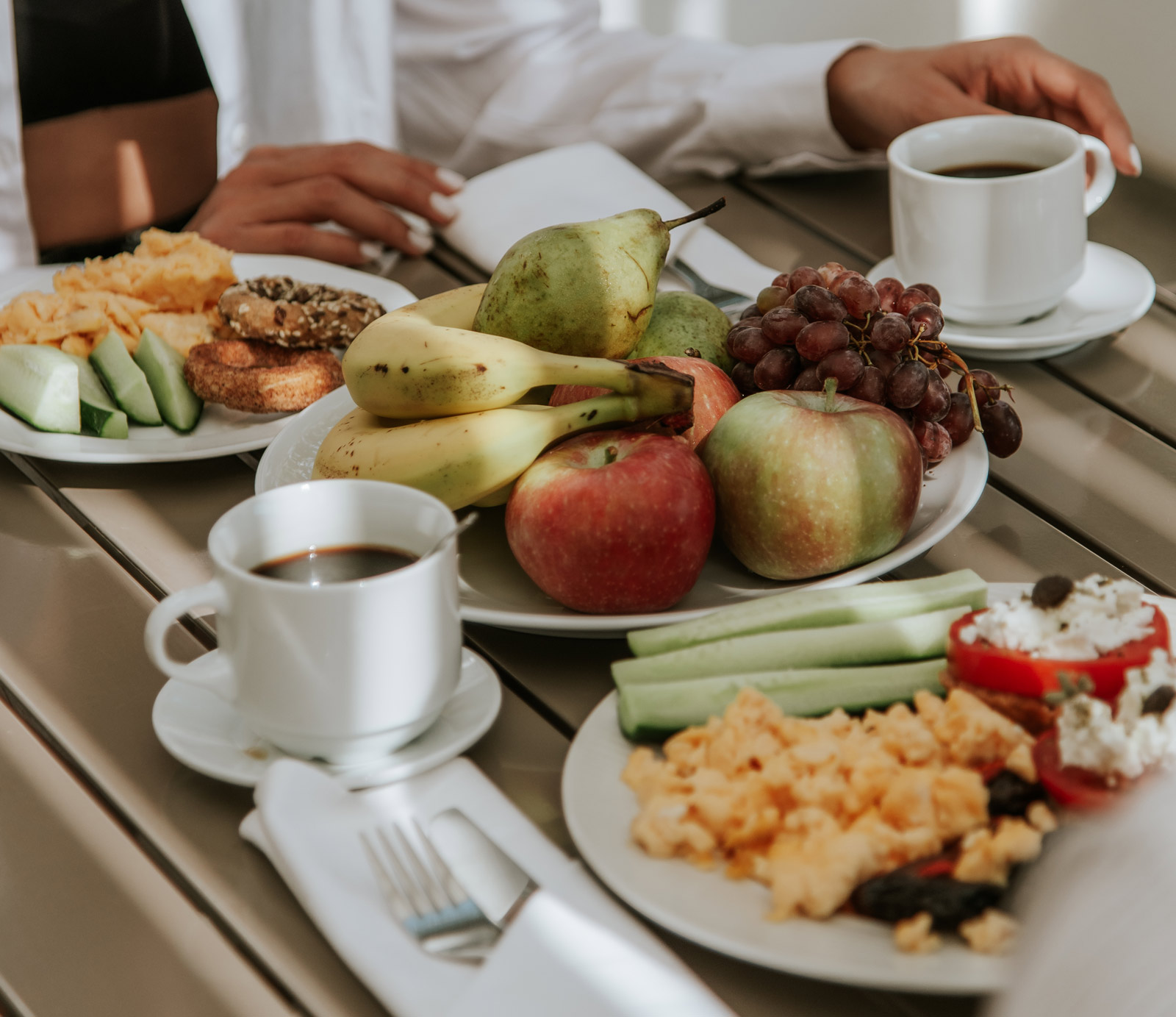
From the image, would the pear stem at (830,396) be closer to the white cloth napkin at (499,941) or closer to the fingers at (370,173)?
the white cloth napkin at (499,941)

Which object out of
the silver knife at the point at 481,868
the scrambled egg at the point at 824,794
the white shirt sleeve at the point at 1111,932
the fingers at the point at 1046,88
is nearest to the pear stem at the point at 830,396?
the scrambled egg at the point at 824,794

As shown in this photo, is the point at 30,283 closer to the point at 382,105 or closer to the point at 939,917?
the point at 382,105

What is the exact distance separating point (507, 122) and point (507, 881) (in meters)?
1.25

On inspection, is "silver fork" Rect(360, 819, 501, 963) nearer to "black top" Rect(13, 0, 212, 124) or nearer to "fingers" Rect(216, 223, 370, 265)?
"fingers" Rect(216, 223, 370, 265)

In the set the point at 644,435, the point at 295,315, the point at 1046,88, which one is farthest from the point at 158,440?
the point at 1046,88

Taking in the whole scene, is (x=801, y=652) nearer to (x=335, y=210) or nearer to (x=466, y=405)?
(x=466, y=405)

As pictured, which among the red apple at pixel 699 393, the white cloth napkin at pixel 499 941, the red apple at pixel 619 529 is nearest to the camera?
the white cloth napkin at pixel 499 941

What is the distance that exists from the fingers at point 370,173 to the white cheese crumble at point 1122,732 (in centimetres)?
91

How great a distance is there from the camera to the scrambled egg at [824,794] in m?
0.46

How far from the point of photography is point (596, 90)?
1.51 metres

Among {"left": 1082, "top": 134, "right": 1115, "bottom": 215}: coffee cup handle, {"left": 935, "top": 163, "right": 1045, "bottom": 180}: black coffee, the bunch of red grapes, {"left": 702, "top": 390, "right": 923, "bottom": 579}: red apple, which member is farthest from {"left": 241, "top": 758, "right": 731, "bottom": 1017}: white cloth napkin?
{"left": 1082, "top": 134, "right": 1115, "bottom": 215}: coffee cup handle

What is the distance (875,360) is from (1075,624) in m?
0.31

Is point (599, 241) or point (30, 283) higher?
point (599, 241)

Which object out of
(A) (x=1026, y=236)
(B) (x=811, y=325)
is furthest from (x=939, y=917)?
(A) (x=1026, y=236)
